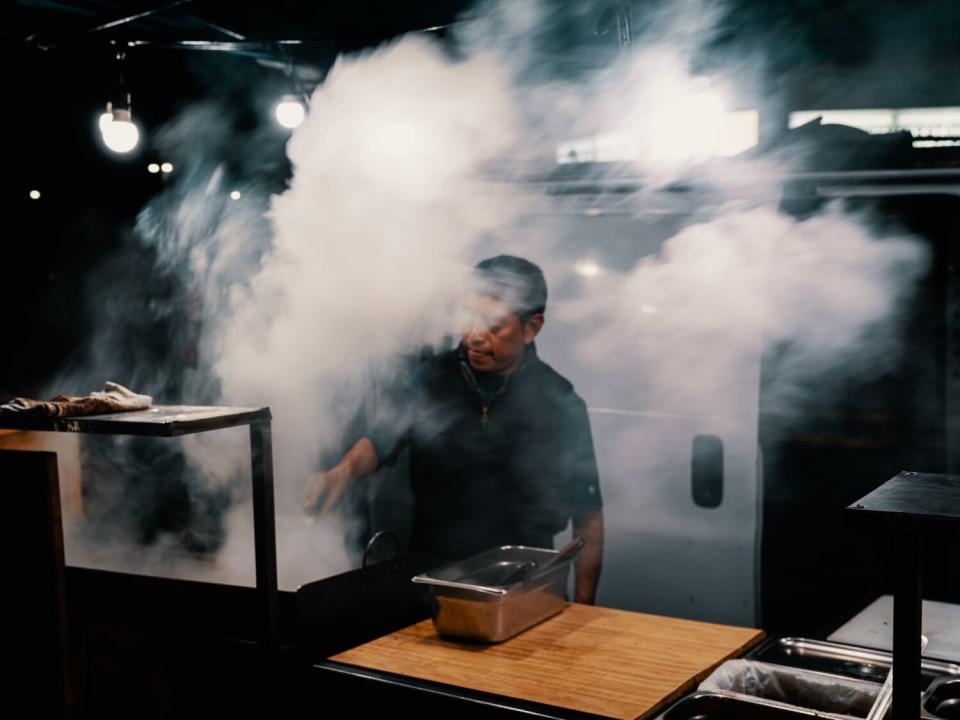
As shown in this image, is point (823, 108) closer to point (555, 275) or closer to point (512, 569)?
point (555, 275)

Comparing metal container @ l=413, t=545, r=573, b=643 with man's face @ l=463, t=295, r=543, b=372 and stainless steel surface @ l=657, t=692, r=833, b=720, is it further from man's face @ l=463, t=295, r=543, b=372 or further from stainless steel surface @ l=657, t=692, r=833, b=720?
man's face @ l=463, t=295, r=543, b=372

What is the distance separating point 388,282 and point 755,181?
1.94 meters

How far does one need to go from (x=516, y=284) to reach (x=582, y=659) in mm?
1906

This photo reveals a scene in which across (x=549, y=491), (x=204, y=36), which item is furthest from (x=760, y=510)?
(x=204, y=36)

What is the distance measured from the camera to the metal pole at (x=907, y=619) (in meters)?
1.51

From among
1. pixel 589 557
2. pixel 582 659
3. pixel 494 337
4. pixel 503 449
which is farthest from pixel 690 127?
pixel 582 659

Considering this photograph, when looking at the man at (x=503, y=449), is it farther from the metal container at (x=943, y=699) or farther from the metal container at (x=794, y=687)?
the metal container at (x=943, y=699)

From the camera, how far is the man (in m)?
3.97

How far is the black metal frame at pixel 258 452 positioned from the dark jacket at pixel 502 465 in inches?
A: 57.5

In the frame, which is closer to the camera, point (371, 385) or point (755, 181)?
point (755, 181)

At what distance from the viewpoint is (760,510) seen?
14.7 feet

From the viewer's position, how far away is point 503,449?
13.2 feet

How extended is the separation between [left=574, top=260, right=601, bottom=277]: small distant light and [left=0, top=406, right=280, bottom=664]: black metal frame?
251cm

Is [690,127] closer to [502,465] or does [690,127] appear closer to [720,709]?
[502,465]
